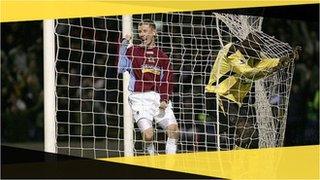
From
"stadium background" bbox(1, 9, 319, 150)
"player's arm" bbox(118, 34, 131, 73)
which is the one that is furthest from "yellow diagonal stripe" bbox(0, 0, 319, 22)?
"stadium background" bbox(1, 9, 319, 150)

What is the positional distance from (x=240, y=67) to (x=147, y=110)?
122 cm

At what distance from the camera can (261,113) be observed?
9.12m

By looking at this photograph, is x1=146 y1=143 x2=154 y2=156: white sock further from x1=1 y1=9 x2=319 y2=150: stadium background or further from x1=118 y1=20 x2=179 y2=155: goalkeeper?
x1=1 y1=9 x2=319 y2=150: stadium background

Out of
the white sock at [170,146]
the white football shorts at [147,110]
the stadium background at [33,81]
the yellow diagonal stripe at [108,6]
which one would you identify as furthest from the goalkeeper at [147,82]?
the stadium background at [33,81]

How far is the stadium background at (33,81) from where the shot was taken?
14047 mm

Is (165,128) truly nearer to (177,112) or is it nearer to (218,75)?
(218,75)

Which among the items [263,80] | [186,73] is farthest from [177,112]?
[263,80]

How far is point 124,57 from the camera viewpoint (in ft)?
27.0

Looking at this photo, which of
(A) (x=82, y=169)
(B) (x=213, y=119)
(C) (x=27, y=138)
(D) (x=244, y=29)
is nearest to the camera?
(A) (x=82, y=169)

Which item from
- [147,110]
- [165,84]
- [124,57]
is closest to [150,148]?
[147,110]

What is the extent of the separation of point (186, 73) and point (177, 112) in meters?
0.65

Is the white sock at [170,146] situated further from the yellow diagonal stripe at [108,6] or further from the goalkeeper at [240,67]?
the yellow diagonal stripe at [108,6]

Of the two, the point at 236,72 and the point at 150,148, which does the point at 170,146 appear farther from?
the point at 236,72

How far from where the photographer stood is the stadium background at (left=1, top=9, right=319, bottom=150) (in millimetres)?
14047
